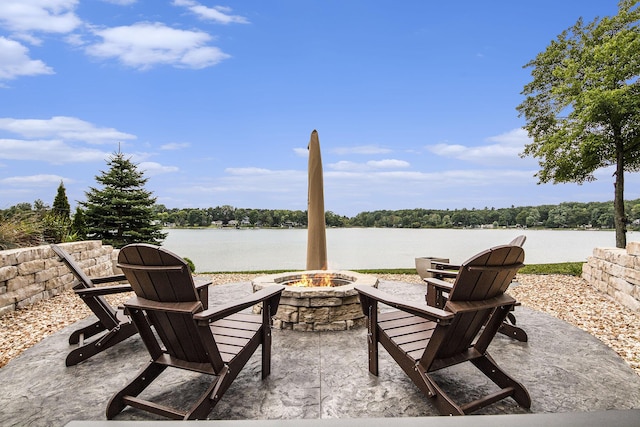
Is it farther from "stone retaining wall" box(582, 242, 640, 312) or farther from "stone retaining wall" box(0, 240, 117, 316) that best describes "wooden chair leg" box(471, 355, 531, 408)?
"stone retaining wall" box(0, 240, 117, 316)

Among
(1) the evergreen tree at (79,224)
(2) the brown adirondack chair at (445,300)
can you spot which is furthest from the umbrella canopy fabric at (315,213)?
(1) the evergreen tree at (79,224)

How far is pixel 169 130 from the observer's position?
8133 millimetres

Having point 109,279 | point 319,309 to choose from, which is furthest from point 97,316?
point 319,309

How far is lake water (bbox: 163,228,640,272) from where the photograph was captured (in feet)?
31.4

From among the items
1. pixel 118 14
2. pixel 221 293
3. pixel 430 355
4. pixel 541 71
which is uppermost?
pixel 541 71

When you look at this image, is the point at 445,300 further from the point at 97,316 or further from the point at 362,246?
the point at 362,246

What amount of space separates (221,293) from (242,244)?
24.5ft

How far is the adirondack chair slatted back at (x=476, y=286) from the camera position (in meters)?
2.17

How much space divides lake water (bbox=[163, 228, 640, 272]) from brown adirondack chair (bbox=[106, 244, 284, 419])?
19.1 feet

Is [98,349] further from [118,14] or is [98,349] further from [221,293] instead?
[118,14]

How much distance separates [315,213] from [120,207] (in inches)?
384

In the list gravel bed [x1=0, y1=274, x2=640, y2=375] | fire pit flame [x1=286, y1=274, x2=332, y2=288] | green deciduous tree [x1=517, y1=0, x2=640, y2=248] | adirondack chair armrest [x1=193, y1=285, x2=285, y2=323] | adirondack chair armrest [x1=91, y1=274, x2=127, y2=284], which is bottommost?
gravel bed [x1=0, y1=274, x2=640, y2=375]

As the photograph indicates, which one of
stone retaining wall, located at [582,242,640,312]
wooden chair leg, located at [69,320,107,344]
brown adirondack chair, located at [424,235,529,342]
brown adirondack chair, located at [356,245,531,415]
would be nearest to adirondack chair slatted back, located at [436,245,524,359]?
brown adirondack chair, located at [356,245,531,415]

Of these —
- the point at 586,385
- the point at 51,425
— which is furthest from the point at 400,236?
the point at 51,425
